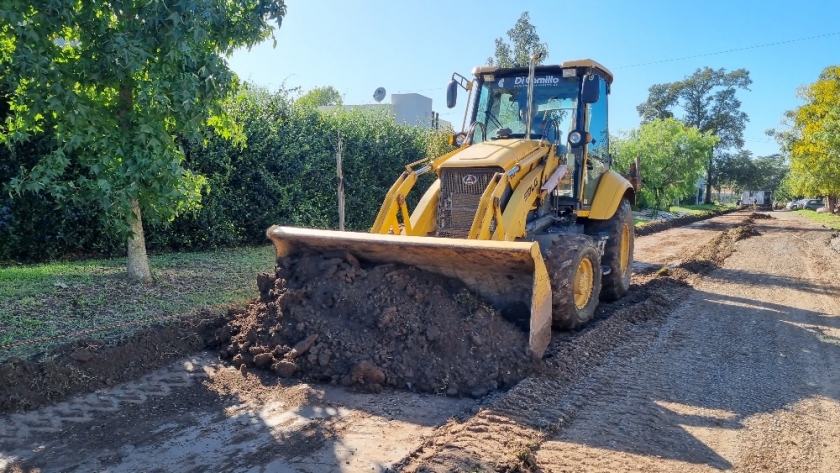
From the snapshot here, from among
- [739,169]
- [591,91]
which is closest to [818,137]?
[591,91]

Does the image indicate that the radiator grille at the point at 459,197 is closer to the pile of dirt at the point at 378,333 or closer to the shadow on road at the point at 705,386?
the pile of dirt at the point at 378,333

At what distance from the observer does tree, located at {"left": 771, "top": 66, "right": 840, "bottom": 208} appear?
992 inches

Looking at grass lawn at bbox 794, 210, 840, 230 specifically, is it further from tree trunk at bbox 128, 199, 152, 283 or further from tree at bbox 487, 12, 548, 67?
tree trunk at bbox 128, 199, 152, 283

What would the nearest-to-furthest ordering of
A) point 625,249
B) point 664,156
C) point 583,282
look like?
point 583,282, point 625,249, point 664,156

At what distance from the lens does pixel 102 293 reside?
285 inches

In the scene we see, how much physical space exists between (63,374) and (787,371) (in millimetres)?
6323

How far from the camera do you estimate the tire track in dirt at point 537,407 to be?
357 centimetres

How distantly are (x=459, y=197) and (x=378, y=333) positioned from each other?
6.46 feet

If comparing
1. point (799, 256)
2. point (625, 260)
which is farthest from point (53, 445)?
point (799, 256)

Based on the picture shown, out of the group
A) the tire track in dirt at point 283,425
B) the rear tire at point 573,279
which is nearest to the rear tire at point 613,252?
the rear tire at point 573,279

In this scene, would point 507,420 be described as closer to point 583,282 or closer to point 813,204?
point 583,282

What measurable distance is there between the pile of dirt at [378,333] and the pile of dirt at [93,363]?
45 cm

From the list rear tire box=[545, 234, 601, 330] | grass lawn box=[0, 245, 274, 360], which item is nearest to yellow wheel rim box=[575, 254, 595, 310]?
rear tire box=[545, 234, 601, 330]

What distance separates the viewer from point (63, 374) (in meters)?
4.79
